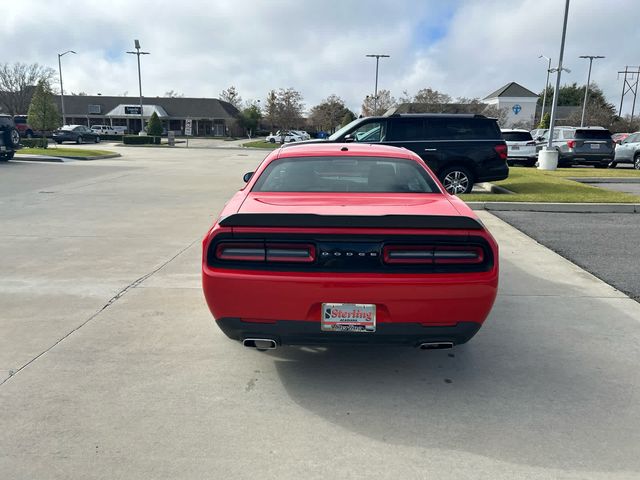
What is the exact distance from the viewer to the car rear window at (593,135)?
21.1 meters

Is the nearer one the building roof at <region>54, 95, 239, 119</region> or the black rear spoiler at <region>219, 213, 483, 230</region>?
the black rear spoiler at <region>219, 213, 483, 230</region>

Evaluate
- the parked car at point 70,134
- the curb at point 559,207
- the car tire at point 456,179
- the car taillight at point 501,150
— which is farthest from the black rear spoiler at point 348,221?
the parked car at point 70,134

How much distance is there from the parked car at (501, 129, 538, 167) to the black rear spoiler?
2040 centimetres

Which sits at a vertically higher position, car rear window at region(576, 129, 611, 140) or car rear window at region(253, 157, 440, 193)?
car rear window at region(576, 129, 611, 140)

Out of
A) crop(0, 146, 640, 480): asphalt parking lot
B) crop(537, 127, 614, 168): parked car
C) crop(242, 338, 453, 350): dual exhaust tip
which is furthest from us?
crop(537, 127, 614, 168): parked car

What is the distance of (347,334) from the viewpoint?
3240 millimetres

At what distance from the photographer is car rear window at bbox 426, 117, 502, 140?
11875 mm

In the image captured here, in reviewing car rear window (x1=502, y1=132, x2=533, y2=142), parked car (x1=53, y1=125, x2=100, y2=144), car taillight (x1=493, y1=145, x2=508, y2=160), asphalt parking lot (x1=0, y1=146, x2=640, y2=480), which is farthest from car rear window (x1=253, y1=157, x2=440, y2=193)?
parked car (x1=53, y1=125, x2=100, y2=144)

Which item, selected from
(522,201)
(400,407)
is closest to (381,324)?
(400,407)

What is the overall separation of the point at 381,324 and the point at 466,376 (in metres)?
0.95

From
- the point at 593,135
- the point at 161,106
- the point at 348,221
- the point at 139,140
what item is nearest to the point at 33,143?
the point at 139,140

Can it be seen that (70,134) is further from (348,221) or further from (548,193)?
(348,221)

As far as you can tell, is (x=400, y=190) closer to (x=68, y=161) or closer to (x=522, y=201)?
(x=522, y=201)

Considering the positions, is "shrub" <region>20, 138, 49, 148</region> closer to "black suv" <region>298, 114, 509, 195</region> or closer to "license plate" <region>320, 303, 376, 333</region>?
"black suv" <region>298, 114, 509, 195</region>
